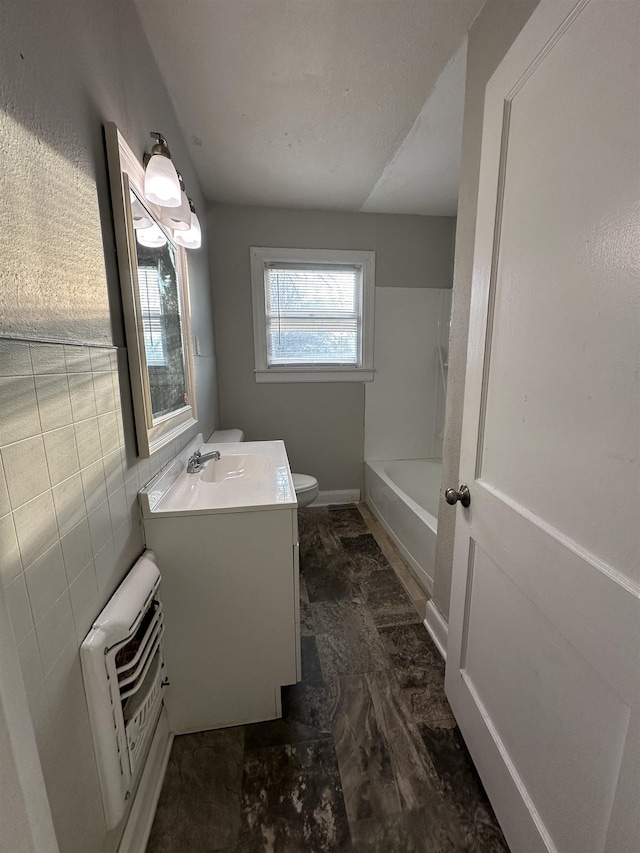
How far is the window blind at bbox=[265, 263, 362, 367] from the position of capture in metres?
2.69

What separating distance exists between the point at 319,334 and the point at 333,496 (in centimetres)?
139

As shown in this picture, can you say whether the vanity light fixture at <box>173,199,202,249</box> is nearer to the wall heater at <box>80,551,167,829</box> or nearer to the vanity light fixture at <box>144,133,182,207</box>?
the vanity light fixture at <box>144,133,182,207</box>

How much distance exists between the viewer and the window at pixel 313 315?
2.66 metres

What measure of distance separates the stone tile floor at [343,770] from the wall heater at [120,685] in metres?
0.24

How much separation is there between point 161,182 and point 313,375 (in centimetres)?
186

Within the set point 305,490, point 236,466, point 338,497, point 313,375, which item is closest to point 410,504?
point 305,490

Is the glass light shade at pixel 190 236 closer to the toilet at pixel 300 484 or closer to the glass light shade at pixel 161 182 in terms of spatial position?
the glass light shade at pixel 161 182

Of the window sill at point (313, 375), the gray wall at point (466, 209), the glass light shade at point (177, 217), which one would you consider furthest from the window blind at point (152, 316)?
the window sill at point (313, 375)

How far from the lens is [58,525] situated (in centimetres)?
65

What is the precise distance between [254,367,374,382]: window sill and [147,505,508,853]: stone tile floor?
178cm

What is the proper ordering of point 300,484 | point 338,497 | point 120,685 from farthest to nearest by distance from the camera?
1. point 338,497
2. point 300,484
3. point 120,685

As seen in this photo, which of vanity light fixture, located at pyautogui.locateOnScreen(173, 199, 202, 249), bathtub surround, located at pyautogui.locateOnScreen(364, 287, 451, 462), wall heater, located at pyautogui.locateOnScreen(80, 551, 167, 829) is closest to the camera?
wall heater, located at pyautogui.locateOnScreen(80, 551, 167, 829)

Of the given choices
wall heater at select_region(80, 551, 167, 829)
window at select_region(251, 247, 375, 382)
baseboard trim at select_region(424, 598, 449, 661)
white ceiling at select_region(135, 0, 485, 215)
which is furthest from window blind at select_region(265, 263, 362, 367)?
wall heater at select_region(80, 551, 167, 829)

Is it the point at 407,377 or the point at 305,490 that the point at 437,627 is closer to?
the point at 305,490
